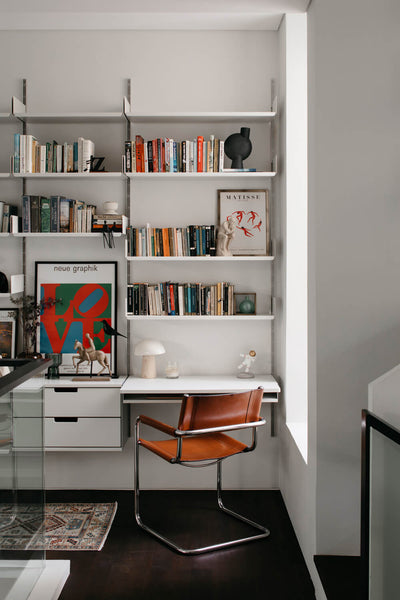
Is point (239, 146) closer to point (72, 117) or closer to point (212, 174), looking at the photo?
point (212, 174)

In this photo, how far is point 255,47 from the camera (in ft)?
12.2

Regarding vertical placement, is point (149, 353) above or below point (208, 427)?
above

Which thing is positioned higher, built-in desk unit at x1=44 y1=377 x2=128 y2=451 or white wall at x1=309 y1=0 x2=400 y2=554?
white wall at x1=309 y1=0 x2=400 y2=554

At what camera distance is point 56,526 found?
3.18 metres

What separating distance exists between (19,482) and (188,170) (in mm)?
2179

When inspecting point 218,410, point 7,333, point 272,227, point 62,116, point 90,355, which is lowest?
point 218,410

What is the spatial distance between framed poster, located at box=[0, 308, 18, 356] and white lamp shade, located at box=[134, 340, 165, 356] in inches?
33.9

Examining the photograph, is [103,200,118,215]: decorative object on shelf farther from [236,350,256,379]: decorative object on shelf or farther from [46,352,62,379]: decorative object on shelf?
[236,350,256,379]: decorative object on shelf

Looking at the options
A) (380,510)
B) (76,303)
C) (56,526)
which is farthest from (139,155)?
(380,510)

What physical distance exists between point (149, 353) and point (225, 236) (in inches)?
35.3

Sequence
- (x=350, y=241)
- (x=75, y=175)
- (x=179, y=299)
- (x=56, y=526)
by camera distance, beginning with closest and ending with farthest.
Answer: (x=350, y=241), (x=56, y=526), (x=75, y=175), (x=179, y=299)

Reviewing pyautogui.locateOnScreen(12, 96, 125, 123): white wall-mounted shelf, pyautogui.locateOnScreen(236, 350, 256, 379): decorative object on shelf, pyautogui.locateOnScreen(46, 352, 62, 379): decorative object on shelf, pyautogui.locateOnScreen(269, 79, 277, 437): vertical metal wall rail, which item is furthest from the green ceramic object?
pyautogui.locateOnScreen(12, 96, 125, 123): white wall-mounted shelf

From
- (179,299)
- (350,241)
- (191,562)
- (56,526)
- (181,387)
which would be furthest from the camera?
(179,299)

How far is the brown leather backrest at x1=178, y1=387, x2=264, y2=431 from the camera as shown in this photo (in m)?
2.85
